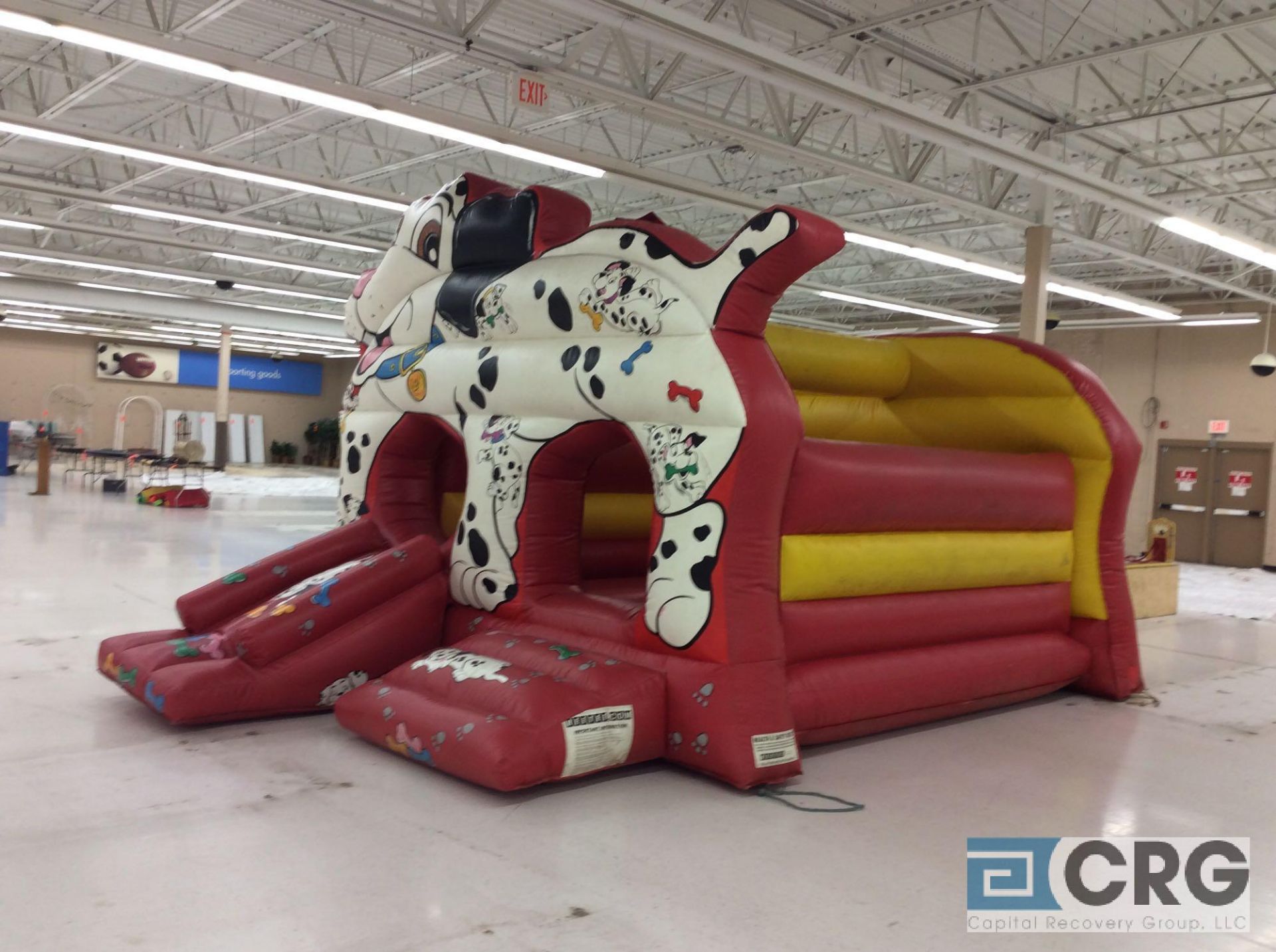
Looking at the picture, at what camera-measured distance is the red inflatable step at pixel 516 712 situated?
3.13 meters

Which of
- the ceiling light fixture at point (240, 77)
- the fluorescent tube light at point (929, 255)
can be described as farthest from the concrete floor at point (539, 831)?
the fluorescent tube light at point (929, 255)

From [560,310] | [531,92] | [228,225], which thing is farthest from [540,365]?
[228,225]

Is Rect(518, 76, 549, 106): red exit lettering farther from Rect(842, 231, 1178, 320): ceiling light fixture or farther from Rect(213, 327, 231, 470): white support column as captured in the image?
Rect(213, 327, 231, 470): white support column

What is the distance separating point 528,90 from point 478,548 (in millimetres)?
3904

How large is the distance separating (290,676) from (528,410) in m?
1.34

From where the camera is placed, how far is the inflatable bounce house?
345cm

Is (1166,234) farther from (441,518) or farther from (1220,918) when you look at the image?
(1220,918)

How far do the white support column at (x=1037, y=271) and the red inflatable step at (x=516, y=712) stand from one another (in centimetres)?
734

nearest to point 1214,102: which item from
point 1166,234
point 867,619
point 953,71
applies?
point 953,71

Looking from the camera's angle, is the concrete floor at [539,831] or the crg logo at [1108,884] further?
the crg logo at [1108,884]

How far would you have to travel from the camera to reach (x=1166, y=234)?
12.2 meters

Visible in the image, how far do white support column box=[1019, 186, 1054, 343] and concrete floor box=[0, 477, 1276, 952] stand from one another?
216 inches

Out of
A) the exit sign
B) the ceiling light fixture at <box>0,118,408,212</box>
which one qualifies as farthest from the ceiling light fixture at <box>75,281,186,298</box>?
the exit sign

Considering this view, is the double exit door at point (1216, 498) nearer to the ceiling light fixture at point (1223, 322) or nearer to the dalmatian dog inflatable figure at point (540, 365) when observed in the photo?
the ceiling light fixture at point (1223, 322)
